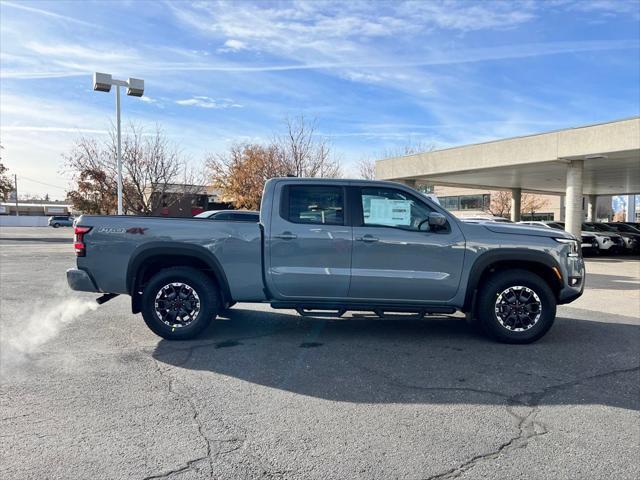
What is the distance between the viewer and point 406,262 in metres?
5.67

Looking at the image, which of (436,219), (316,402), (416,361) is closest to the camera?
(316,402)

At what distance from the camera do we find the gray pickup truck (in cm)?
567

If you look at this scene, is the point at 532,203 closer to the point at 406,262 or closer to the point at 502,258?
the point at 502,258

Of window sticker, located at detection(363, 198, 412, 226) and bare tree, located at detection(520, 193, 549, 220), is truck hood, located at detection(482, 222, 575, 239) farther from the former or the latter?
bare tree, located at detection(520, 193, 549, 220)

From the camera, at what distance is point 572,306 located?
28.2 ft

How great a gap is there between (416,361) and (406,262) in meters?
1.17

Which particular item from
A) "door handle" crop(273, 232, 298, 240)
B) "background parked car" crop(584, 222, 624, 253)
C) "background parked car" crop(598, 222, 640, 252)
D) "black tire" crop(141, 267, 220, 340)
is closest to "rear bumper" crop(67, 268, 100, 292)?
"black tire" crop(141, 267, 220, 340)

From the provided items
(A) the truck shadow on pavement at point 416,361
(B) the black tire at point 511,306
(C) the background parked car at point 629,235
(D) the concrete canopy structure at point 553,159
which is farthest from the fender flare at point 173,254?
(C) the background parked car at point 629,235

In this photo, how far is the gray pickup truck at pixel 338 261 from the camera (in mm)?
5672

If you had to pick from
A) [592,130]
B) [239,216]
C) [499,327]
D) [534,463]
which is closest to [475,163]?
[592,130]

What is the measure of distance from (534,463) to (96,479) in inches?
109

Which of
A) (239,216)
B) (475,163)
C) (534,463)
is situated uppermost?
(475,163)

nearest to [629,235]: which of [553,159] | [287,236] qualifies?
[553,159]

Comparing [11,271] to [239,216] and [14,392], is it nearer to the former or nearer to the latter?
[239,216]
